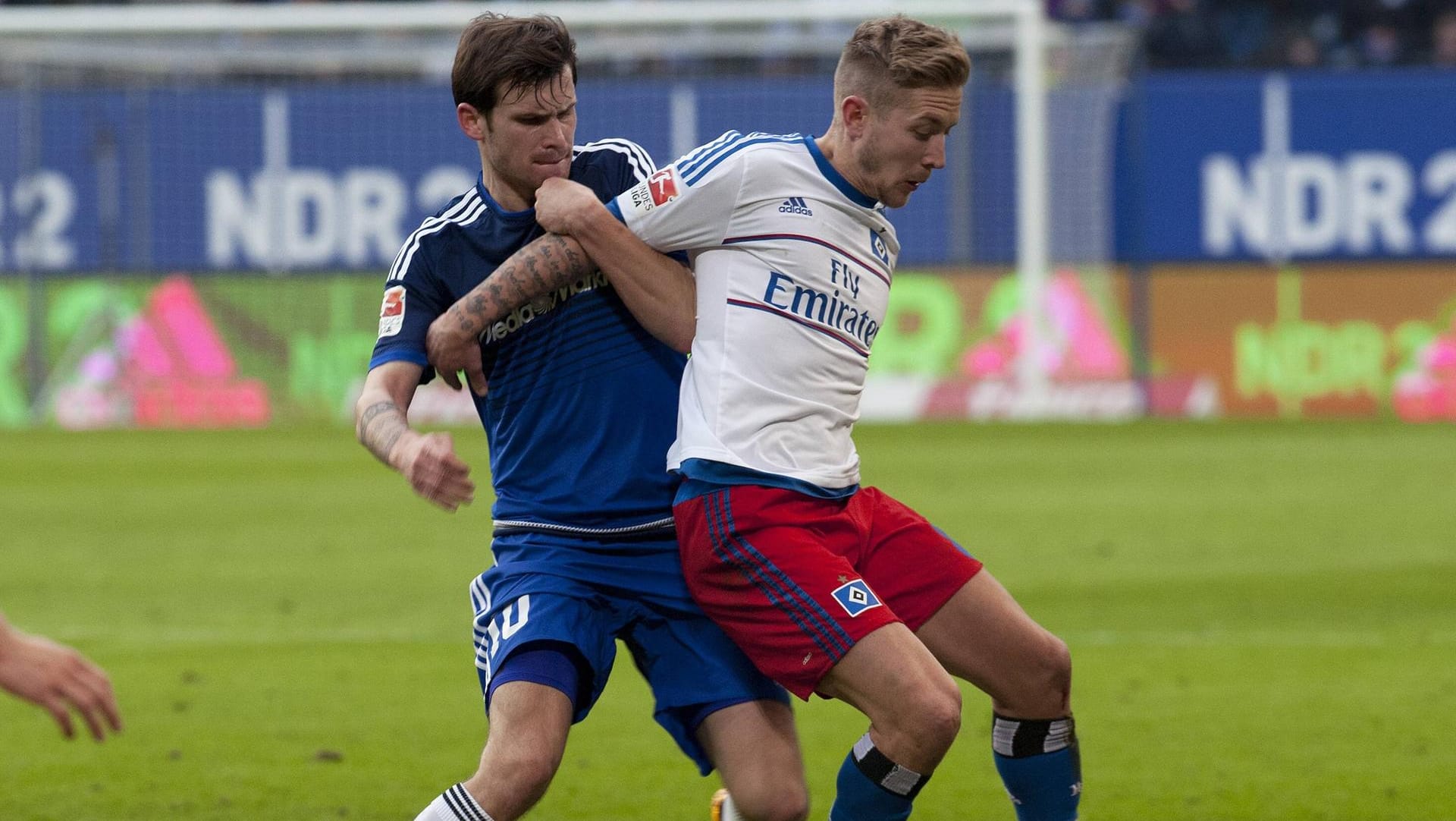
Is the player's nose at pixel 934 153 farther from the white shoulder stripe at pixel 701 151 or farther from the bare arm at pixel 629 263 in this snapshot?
the bare arm at pixel 629 263

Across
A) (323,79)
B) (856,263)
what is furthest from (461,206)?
(323,79)

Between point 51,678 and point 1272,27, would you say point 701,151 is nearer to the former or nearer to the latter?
point 51,678

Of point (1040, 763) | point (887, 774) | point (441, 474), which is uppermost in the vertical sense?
point (441, 474)

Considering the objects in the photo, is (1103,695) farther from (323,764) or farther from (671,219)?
(671,219)

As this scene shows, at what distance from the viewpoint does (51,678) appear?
131 inches

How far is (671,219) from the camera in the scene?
432 centimetres

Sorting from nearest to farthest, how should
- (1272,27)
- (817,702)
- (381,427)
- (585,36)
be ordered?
(381,427) → (817,702) → (585,36) → (1272,27)

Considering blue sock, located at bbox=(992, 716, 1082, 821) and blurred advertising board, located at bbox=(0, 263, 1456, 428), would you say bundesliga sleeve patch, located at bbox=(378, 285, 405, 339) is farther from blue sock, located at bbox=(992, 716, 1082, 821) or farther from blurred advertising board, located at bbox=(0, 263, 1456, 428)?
blurred advertising board, located at bbox=(0, 263, 1456, 428)

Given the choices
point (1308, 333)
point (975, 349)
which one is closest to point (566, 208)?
point (975, 349)

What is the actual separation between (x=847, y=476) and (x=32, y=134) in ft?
54.9

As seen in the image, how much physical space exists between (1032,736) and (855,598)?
2.34 ft

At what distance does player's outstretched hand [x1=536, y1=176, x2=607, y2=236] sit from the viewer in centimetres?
428

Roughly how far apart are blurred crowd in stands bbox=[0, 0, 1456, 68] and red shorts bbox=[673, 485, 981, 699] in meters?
18.5

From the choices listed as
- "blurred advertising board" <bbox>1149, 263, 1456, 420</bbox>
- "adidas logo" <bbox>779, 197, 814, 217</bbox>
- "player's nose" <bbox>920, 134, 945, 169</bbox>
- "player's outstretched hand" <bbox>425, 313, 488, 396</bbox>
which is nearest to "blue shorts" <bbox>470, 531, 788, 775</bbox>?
"player's outstretched hand" <bbox>425, 313, 488, 396</bbox>
